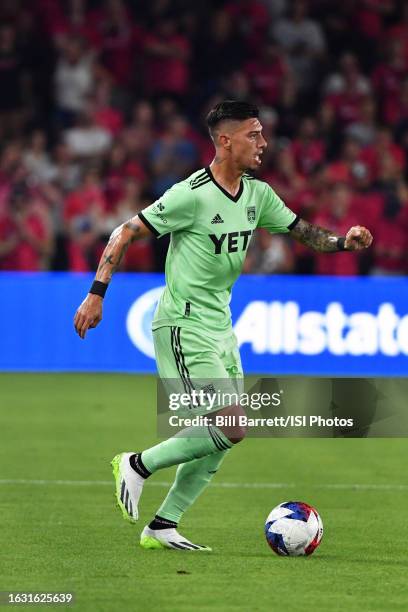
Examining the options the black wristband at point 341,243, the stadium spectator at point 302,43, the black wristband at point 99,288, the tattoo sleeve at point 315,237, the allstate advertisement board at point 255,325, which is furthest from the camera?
the stadium spectator at point 302,43

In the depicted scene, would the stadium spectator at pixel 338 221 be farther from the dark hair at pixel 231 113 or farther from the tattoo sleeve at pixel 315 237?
the dark hair at pixel 231 113

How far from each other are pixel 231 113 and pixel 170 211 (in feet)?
2.05

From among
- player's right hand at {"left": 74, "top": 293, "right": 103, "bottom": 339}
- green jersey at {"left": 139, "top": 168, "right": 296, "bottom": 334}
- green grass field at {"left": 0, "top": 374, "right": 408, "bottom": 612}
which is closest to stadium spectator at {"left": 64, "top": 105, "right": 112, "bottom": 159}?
green grass field at {"left": 0, "top": 374, "right": 408, "bottom": 612}

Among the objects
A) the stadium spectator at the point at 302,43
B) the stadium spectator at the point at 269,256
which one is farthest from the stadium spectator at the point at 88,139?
the stadium spectator at the point at 302,43

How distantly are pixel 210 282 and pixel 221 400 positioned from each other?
2.08 ft

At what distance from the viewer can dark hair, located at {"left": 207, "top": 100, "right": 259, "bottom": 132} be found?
745 cm

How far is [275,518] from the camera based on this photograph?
288 inches

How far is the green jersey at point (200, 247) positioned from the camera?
7309mm

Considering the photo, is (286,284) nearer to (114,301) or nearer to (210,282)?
(114,301)

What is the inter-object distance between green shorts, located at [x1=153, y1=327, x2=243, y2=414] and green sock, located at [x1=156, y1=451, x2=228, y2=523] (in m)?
0.36

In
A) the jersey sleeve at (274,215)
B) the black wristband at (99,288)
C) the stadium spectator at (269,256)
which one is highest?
the jersey sleeve at (274,215)

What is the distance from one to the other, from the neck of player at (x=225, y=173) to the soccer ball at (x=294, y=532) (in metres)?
1.68

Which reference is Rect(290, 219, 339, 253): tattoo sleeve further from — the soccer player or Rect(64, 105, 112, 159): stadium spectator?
Rect(64, 105, 112, 159): stadium spectator

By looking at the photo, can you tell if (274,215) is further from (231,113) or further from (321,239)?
(231,113)
